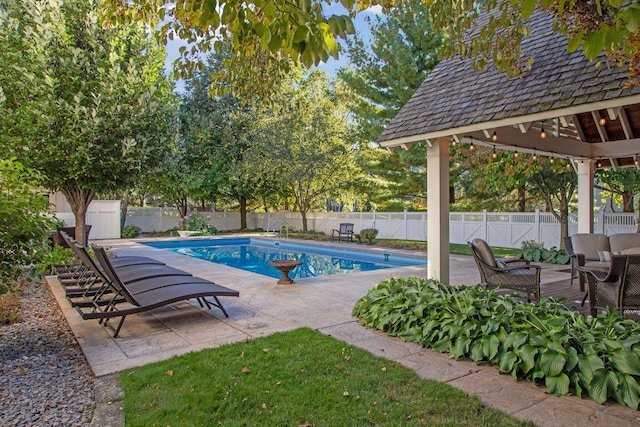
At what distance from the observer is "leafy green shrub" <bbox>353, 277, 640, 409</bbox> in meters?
3.10

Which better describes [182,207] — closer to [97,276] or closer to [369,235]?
[369,235]

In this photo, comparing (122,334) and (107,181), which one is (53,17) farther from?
(122,334)

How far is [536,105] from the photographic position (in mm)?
4887

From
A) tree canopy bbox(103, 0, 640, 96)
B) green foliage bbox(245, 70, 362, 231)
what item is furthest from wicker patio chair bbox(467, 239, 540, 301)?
green foliage bbox(245, 70, 362, 231)

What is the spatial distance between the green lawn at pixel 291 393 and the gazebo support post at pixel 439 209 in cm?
222

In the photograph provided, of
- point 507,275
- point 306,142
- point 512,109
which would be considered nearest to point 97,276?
point 507,275

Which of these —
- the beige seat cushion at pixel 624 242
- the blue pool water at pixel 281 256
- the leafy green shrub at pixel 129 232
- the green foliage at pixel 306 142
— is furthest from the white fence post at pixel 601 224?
the leafy green shrub at pixel 129 232

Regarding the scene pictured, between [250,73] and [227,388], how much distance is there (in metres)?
3.18

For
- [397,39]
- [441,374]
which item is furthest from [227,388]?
[397,39]

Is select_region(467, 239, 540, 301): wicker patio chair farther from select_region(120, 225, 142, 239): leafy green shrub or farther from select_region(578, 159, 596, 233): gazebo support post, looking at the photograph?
select_region(120, 225, 142, 239): leafy green shrub

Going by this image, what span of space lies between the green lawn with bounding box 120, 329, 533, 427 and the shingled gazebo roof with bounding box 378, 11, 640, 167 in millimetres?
3330

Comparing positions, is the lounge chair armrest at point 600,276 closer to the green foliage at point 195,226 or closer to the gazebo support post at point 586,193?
the gazebo support post at point 586,193

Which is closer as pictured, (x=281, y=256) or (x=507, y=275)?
(x=507, y=275)

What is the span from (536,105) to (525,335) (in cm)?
279
